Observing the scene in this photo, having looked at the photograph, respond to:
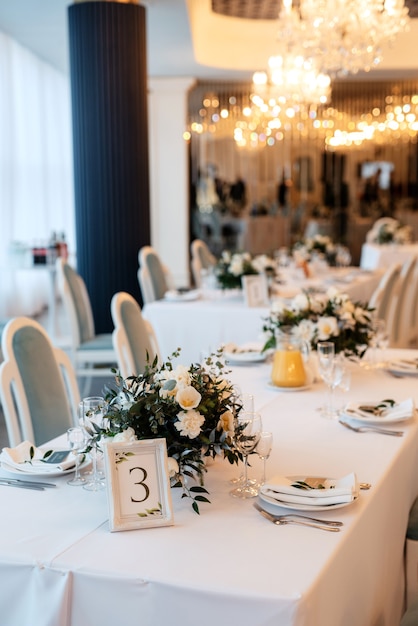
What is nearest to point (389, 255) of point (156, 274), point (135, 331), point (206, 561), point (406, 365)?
point (156, 274)

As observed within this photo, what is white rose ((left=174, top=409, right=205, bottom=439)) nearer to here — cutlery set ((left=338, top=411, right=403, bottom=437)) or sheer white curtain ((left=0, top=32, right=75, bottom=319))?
cutlery set ((left=338, top=411, right=403, bottom=437))

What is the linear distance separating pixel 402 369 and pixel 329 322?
1.37 ft

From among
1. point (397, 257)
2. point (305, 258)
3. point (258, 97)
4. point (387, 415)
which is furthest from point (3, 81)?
point (387, 415)

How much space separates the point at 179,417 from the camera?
216cm

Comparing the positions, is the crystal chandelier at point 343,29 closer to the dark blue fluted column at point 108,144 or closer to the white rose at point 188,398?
the dark blue fluted column at point 108,144

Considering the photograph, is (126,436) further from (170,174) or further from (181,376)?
(170,174)

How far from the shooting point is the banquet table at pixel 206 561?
5.76 ft

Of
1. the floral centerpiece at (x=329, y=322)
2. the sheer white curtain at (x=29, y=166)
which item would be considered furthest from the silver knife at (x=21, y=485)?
the sheer white curtain at (x=29, y=166)

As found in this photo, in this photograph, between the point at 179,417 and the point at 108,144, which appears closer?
the point at 179,417

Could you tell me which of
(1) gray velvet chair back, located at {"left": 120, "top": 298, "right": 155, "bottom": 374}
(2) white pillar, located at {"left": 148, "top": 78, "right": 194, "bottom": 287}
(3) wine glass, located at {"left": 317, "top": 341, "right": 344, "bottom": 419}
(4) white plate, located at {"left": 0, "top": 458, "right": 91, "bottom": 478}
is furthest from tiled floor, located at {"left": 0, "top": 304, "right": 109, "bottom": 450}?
(4) white plate, located at {"left": 0, "top": 458, "right": 91, "bottom": 478}

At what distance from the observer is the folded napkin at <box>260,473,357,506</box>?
2.14 m

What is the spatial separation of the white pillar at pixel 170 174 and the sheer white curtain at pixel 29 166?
143cm

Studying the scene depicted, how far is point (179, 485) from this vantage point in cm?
224

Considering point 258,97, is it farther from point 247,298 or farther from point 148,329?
point 148,329
